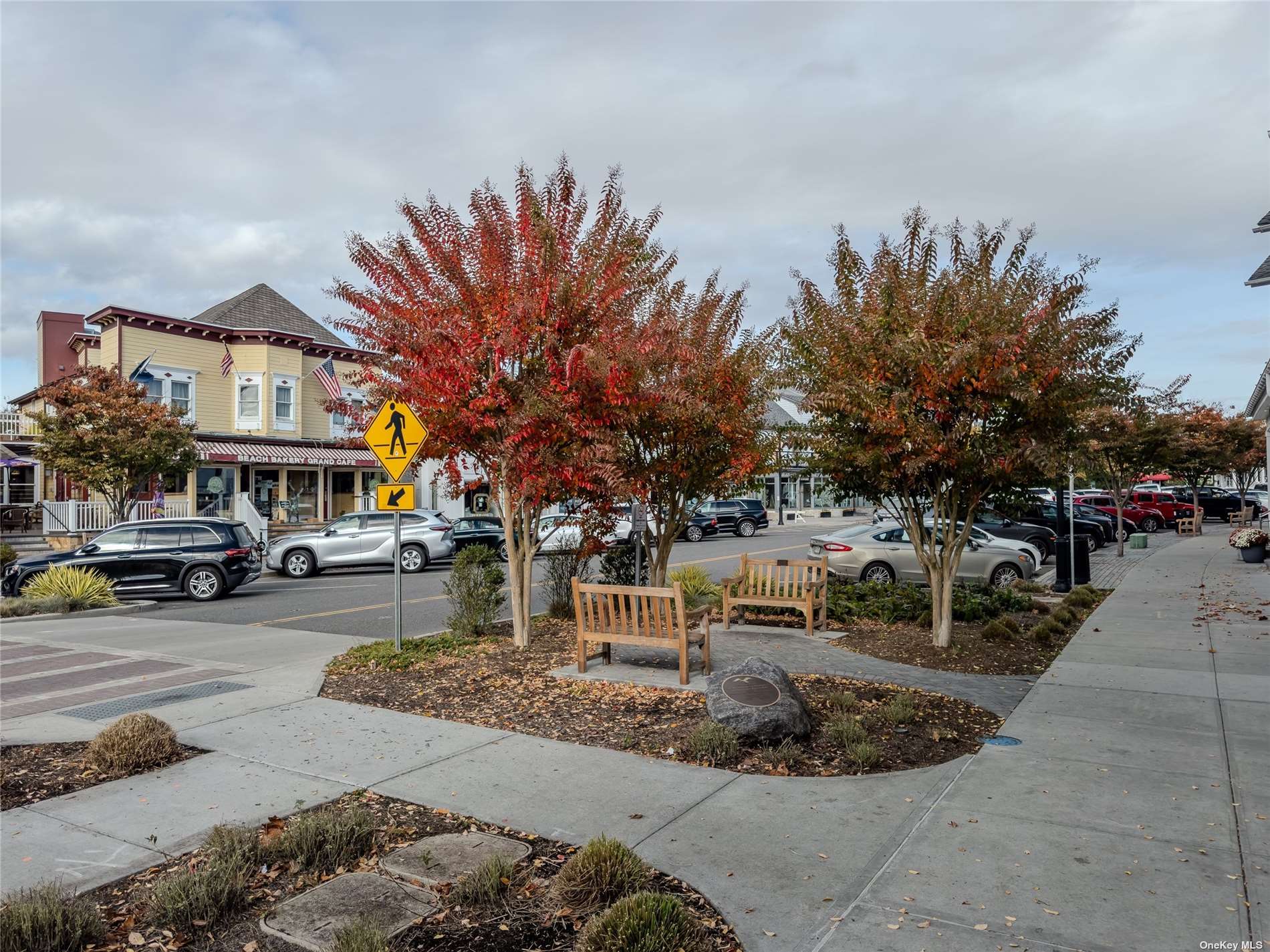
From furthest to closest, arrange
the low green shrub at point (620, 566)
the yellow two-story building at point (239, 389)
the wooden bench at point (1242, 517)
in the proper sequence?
the wooden bench at point (1242, 517) → the yellow two-story building at point (239, 389) → the low green shrub at point (620, 566)

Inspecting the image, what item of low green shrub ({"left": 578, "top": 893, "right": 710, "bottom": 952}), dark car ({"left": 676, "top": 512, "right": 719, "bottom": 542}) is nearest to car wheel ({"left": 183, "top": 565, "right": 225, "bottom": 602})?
low green shrub ({"left": 578, "top": 893, "right": 710, "bottom": 952})

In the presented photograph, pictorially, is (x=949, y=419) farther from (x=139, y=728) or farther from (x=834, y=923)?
(x=139, y=728)

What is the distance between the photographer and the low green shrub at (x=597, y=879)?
3801mm

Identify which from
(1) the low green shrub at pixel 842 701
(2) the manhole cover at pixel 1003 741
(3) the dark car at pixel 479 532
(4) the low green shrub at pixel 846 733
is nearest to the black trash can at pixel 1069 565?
(1) the low green shrub at pixel 842 701

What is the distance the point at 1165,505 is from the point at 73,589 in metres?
40.0

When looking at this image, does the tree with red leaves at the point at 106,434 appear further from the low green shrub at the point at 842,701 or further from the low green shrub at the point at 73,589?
the low green shrub at the point at 842,701

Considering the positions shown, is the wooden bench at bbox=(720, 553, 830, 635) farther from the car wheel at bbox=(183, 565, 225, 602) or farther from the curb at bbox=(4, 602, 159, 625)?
the car wheel at bbox=(183, 565, 225, 602)

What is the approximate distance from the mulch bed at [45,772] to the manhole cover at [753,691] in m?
3.61

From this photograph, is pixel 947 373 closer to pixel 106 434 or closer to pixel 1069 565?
pixel 1069 565

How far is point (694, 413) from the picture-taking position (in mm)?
11078

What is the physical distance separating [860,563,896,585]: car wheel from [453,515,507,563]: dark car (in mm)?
10009

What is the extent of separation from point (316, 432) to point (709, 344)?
28.4m

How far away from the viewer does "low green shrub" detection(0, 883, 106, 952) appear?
11.1 feet

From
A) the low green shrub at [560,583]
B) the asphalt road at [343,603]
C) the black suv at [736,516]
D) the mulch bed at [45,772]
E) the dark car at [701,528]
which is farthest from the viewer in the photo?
the black suv at [736,516]
